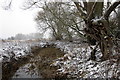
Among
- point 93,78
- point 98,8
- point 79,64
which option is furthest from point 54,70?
point 98,8

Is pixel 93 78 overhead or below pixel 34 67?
below

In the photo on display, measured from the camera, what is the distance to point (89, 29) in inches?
246

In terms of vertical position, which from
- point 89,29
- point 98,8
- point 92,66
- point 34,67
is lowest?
point 92,66

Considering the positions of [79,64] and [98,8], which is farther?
[98,8]

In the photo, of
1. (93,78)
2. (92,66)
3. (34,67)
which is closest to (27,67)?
(34,67)

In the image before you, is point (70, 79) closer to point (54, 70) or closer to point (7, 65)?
point (54, 70)

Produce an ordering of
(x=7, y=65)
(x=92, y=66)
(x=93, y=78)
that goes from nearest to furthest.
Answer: (x=93, y=78) < (x=92, y=66) < (x=7, y=65)

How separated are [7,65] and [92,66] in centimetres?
342

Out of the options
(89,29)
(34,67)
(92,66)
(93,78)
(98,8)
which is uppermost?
(98,8)

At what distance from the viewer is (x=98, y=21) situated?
18.8ft

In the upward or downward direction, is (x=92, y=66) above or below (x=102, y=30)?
below

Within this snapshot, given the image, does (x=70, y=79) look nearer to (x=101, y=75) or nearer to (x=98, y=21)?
(x=101, y=75)

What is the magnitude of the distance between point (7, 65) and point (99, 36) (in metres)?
3.80

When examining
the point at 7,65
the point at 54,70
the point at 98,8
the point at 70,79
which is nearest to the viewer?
the point at 70,79
